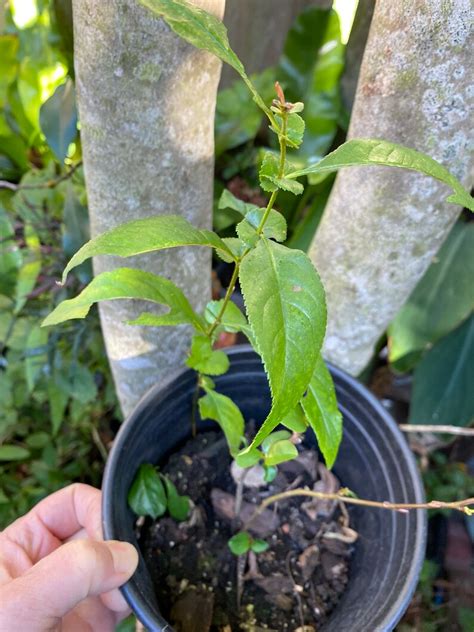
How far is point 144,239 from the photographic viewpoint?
0.43 meters

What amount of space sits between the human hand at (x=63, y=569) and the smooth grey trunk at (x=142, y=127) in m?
0.28

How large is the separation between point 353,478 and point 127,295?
523 millimetres

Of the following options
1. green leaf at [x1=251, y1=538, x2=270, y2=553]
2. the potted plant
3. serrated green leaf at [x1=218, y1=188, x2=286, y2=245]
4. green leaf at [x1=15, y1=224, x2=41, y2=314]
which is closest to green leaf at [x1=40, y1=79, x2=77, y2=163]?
green leaf at [x1=15, y1=224, x2=41, y2=314]

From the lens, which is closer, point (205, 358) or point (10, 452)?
point (205, 358)

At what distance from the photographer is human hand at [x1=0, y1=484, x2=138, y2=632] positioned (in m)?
0.57

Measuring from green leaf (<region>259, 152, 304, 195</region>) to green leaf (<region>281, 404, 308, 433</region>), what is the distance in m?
0.25

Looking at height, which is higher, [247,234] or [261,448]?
[247,234]

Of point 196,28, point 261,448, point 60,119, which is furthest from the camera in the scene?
point 60,119

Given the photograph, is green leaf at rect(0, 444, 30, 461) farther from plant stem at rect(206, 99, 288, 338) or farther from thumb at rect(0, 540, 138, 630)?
A: plant stem at rect(206, 99, 288, 338)

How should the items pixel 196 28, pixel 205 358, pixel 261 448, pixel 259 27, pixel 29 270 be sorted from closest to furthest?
→ pixel 196 28 → pixel 205 358 → pixel 261 448 → pixel 29 270 → pixel 259 27

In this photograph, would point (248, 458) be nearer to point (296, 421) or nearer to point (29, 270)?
point (296, 421)

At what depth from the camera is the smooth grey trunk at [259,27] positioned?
1383 millimetres

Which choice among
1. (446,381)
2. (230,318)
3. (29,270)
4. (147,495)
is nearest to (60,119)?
(29,270)

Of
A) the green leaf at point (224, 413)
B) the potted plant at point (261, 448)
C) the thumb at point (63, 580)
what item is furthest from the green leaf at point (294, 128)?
the thumb at point (63, 580)
